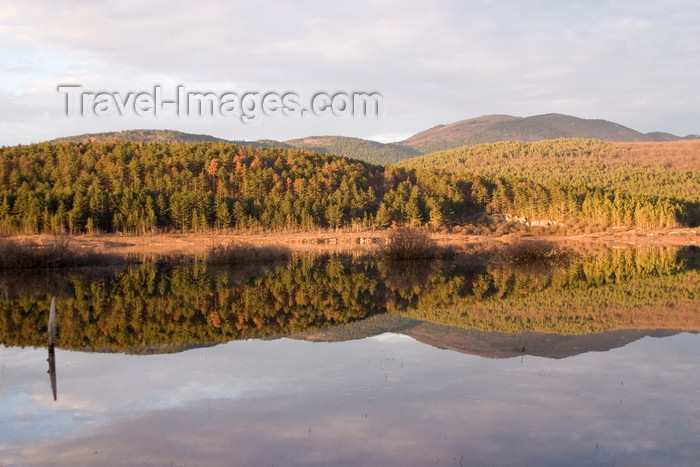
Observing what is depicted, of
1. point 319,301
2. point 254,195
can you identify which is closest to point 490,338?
point 319,301

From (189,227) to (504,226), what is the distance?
136 ft

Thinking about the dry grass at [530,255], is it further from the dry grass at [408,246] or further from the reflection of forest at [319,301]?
the dry grass at [408,246]

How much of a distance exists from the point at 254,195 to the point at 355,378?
263 feet

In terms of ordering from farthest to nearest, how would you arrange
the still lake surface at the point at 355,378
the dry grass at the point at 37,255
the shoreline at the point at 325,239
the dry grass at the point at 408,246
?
1. the shoreline at the point at 325,239
2. the dry grass at the point at 408,246
3. the dry grass at the point at 37,255
4. the still lake surface at the point at 355,378

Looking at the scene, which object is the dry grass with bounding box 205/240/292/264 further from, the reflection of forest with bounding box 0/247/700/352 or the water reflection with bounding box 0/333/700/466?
the water reflection with bounding box 0/333/700/466

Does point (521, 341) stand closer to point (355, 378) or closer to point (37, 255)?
point (355, 378)

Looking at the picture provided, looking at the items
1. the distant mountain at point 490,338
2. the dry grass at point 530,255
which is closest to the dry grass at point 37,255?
the distant mountain at point 490,338

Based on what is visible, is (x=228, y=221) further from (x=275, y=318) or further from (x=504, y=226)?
(x=275, y=318)

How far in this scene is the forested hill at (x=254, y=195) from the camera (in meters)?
69.2

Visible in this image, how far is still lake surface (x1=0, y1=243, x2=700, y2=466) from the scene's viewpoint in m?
7.01

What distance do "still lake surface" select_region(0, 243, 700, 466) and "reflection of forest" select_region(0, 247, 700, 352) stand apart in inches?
4.6

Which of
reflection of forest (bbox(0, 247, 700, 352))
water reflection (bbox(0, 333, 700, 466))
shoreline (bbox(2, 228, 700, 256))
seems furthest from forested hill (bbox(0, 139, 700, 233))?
water reflection (bbox(0, 333, 700, 466))

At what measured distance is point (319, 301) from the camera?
62.6 ft

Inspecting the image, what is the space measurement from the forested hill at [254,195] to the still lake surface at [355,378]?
5140 centimetres
